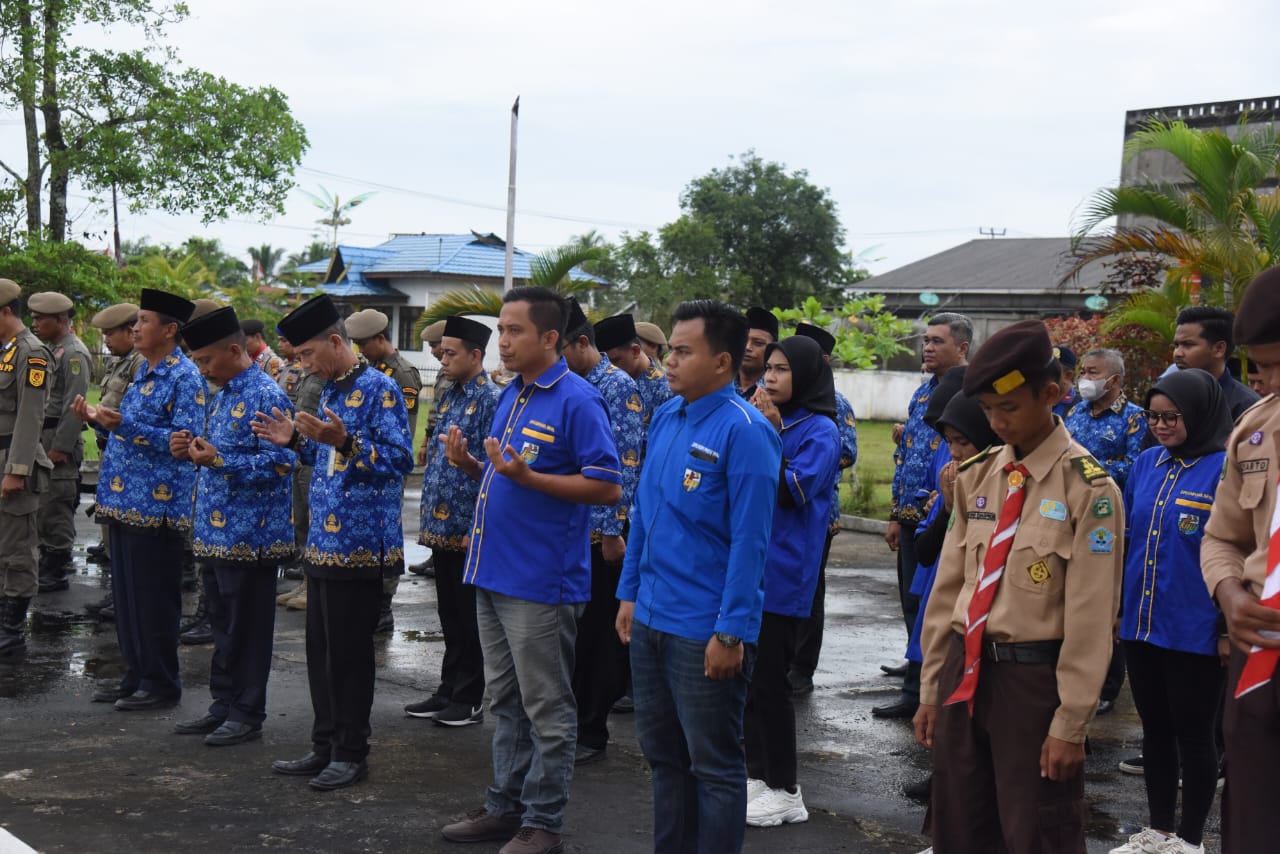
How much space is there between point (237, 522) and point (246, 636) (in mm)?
592

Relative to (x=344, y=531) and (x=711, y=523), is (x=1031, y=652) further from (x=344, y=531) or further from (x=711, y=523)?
(x=344, y=531)

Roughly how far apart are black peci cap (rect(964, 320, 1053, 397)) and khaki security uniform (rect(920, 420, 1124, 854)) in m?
0.21

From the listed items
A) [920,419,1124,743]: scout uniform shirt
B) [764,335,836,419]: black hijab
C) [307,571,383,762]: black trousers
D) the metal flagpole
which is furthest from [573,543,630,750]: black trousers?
the metal flagpole

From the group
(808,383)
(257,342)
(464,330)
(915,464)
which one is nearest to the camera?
(808,383)

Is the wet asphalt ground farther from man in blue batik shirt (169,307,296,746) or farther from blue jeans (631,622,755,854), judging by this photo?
blue jeans (631,622,755,854)

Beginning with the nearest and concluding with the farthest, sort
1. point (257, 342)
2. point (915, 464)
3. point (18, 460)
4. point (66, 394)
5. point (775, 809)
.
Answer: point (775, 809) < point (915, 464) < point (18, 460) < point (66, 394) < point (257, 342)

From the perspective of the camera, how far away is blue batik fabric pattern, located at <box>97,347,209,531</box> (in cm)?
702

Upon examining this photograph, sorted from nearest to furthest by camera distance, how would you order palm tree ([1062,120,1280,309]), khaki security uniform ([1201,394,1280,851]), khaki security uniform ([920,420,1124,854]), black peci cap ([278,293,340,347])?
khaki security uniform ([1201,394,1280,851]), khaki security uniform ([920,420,1124,854]), black peci cap ([278,293,340,347]), palm tree ([1062,120,1280,309])

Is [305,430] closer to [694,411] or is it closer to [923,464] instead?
[694,411]

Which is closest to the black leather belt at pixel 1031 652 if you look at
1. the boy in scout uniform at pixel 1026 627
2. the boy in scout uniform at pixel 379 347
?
the boy in scout uniform at pixel 1026 627

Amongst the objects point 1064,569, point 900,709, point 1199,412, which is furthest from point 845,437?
point 1064,569

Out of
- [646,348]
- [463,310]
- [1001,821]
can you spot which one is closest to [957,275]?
[463,310]

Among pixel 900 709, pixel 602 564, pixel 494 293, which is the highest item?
pixel 494 293

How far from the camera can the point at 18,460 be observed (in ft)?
27.0
